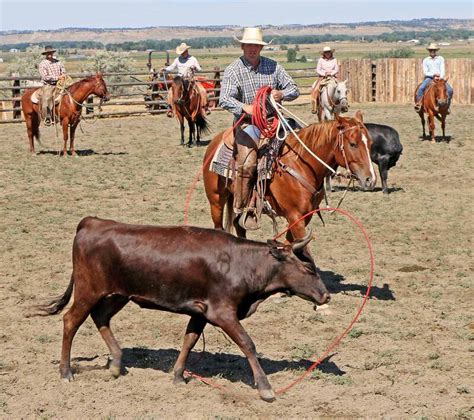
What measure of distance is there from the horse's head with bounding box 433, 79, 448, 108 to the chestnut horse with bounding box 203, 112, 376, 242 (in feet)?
38.5

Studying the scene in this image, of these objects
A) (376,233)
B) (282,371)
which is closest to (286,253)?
(282,371)

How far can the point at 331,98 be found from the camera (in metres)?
17.8

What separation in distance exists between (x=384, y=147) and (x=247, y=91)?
587 cm

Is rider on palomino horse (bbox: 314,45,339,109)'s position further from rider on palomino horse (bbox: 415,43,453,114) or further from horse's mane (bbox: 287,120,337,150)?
horse's mane (bbox: 287,120,337,150)

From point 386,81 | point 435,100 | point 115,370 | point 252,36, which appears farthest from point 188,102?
point 115,370

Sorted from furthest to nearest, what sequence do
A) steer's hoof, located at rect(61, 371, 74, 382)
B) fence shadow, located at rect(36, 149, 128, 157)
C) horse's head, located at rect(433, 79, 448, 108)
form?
horse's head, located at rect(433, 79, 448, 108), fence shadow, located at rect(36, 149, 128, 157), steer's hoof, located at rect(61, 371, 74, 382)

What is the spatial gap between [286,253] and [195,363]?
1.28 metres

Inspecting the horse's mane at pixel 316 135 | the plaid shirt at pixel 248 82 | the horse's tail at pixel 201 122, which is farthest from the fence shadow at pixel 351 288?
the horse's tail at pixel 201 122

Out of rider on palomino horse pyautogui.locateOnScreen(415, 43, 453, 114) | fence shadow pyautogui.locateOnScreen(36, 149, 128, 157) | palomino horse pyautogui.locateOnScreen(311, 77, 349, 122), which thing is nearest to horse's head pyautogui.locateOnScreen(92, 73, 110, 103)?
fence shadow pyautogui.locateOnScreen(36, 149, 128, 157)

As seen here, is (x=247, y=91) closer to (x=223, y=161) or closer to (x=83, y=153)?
(x=223, y=161)

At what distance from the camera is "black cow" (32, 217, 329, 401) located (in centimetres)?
562

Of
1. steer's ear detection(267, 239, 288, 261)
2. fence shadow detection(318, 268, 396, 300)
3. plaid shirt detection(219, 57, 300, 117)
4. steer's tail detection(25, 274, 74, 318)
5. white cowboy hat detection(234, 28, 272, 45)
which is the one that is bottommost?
fence shadow detection(318, 268, 396, 300)

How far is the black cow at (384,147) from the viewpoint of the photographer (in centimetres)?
1334

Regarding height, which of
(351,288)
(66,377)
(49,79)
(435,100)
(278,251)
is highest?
(49,79)
